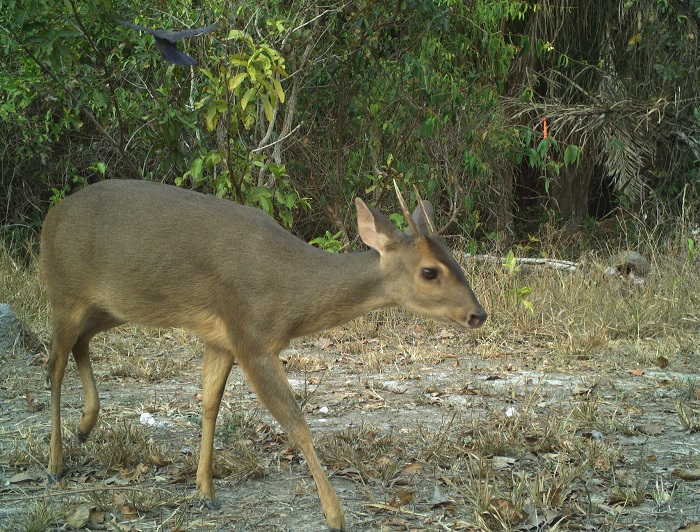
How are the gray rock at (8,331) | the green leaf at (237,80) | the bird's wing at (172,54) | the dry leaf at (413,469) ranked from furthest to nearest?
the gray rock at (8,331) < the green leaf at (237,80) < the bird's wing at (172,54) < the dry leaf at (413,469)

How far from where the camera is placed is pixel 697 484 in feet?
13.4

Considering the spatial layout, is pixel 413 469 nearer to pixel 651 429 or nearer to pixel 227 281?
pixel 227 281

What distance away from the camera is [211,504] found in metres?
3.98

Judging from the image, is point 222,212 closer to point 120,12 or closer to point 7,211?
point 120,12

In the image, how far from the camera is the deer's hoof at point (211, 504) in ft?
13.0

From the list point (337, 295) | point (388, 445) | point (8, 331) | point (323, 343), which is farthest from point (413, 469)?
point (8, 331)

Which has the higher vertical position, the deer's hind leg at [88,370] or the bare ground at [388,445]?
the deer's hind leg at [88,370]

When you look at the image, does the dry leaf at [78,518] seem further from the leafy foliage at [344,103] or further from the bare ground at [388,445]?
the leafy foliage at [344,103]

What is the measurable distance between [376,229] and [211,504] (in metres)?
1.50

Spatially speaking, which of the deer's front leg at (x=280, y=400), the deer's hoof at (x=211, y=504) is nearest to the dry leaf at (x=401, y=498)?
the deer's front leg at (x=280, y=400)

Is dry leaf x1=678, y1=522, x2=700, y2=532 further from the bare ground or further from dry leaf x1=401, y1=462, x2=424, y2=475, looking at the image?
dry leaf x1=401, y1=462, x2=424, y2=475

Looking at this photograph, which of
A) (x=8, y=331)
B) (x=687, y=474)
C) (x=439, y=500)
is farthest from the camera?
(x=8, y=331)

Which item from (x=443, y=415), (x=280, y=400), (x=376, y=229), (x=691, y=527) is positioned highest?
(x=376, y=229)

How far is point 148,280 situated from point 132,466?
984mm
